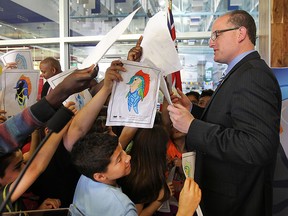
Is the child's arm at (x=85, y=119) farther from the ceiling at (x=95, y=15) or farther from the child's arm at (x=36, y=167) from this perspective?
the ceiling at (x=95, y=15)

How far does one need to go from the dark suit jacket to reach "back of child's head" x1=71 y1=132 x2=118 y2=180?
0.33 meters

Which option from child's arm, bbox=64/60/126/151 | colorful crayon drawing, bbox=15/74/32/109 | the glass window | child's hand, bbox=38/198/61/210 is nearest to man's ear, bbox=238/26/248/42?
child's arm, bbox=64/60/126/151

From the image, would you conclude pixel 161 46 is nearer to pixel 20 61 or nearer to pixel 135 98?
pixel 135 98

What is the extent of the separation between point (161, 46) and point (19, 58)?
1310 mm

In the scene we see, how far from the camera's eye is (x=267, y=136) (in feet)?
3.71

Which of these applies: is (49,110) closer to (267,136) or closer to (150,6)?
(267,136)

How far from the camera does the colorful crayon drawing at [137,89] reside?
1.26 m

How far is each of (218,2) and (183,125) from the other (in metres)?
3.53

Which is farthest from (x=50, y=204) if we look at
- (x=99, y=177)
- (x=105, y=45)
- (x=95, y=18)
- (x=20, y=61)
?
(x=95, y=18)

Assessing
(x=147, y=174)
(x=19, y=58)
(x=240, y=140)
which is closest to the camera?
(x=240, y=140)

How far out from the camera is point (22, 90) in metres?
1.84

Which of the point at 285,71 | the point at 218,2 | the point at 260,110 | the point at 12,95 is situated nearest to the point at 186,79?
the point at 218,2

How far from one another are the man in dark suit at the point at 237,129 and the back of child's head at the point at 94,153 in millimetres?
303

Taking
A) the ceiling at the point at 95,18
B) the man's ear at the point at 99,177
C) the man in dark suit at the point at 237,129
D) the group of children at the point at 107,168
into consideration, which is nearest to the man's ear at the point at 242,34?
the man in dark suit at the point at 237,129
